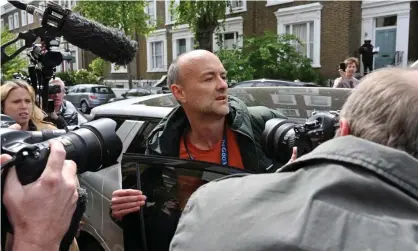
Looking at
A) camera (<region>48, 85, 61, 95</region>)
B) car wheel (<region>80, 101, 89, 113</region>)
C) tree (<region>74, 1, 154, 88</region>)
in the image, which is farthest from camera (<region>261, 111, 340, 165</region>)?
car wheel (<region>80, 101, 89, 113</region>)

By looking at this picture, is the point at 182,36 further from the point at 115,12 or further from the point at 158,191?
the point at 158,191

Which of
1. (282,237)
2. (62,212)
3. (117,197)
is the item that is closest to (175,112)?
(117,197)

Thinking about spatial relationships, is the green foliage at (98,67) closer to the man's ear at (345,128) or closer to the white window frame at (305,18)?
the white window frame at (305,18)

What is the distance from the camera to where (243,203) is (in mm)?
953

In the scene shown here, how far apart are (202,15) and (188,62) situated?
1495 cm

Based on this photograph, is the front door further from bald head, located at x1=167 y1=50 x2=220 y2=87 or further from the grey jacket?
the grey jacket

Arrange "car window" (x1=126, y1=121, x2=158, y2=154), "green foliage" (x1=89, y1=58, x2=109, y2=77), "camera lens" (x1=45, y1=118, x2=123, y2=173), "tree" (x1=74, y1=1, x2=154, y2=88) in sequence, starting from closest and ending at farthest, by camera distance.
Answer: "camera lens" (x1=45, y1=118, x2=123, y2=173)
"car window" (x1=126, y1=121, x2=158, y2=154)
"tree" (x1=74, y1=1, x2=154, y2=88)
"green foliage" (x1=89, y1=58, x2=109, y2=77)

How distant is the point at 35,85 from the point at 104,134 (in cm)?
243

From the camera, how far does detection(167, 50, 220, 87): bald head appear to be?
2.39 metres

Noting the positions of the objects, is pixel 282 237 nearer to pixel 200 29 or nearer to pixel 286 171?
pixel 286 171

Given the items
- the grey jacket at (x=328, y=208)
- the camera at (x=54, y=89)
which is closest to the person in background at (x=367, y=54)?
the camera at (x=54, y=89)

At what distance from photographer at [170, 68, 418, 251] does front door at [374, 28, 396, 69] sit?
14.9m

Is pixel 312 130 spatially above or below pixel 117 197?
above

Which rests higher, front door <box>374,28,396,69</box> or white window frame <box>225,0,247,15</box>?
white window frame <box>225,0,247,15</box>
